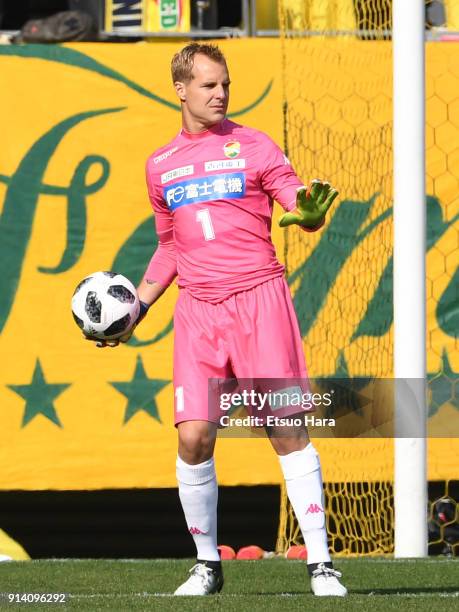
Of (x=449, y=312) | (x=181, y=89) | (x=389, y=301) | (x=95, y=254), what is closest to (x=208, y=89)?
(x=181, y=89)

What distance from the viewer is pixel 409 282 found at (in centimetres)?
666

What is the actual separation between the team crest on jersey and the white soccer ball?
608mm

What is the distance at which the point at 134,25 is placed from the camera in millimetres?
8406

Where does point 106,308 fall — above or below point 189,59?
below

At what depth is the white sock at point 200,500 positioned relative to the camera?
194 inches

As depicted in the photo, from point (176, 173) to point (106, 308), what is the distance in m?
0.56

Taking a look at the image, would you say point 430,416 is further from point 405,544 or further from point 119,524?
point 119,524

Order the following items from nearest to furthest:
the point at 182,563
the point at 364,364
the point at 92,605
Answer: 1. the point at 92,605
2. the point at 182,563
3. the point at 364,364

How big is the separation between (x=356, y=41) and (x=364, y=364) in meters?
1.83

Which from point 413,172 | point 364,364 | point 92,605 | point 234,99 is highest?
point 234,99

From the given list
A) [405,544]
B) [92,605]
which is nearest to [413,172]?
[405,544]

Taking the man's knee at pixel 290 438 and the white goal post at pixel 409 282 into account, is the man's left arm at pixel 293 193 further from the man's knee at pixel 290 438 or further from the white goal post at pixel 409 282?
the white goal post at pixel 409 282

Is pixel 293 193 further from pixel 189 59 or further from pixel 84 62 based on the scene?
pixel 84 62

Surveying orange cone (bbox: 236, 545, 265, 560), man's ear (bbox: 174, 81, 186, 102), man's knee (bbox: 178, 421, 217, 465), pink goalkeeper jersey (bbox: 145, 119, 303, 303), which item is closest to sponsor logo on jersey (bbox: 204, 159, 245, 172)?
pink goalkeeper jersey (bbox: 145, 119, 303, 303)
